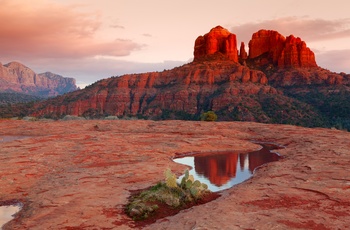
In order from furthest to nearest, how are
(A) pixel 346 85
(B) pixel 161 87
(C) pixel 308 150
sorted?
(B) pixel 161 87 < (A) pixel 346 85 < (C) pixel 308 150

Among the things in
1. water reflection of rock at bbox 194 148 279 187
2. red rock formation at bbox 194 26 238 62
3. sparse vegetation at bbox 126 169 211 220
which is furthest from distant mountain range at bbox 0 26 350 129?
sparse vegetation at bbox 126 169 211 220

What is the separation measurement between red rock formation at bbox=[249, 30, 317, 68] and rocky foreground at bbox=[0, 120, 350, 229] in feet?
392

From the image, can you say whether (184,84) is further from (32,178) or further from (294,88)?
(32,178)

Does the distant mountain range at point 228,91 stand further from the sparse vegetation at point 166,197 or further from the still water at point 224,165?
the sparse vegetation at point 166,197

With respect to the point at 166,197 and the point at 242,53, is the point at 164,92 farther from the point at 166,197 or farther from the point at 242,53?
the point at 166,197

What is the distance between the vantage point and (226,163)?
28094 millimetres

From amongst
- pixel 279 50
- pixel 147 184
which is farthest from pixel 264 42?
pixel 147 184

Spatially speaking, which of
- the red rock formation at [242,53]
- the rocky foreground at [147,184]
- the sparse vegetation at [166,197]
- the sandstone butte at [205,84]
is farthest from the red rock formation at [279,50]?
the sparse vegetation at [166,197]

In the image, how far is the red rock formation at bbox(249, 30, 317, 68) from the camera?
147 m

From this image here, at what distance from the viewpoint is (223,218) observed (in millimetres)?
12227

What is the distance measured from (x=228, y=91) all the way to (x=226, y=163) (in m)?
85.0

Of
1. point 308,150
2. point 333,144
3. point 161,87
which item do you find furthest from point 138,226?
point 161,87

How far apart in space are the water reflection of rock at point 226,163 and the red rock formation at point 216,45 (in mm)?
122161

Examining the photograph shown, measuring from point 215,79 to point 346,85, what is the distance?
163 feet
